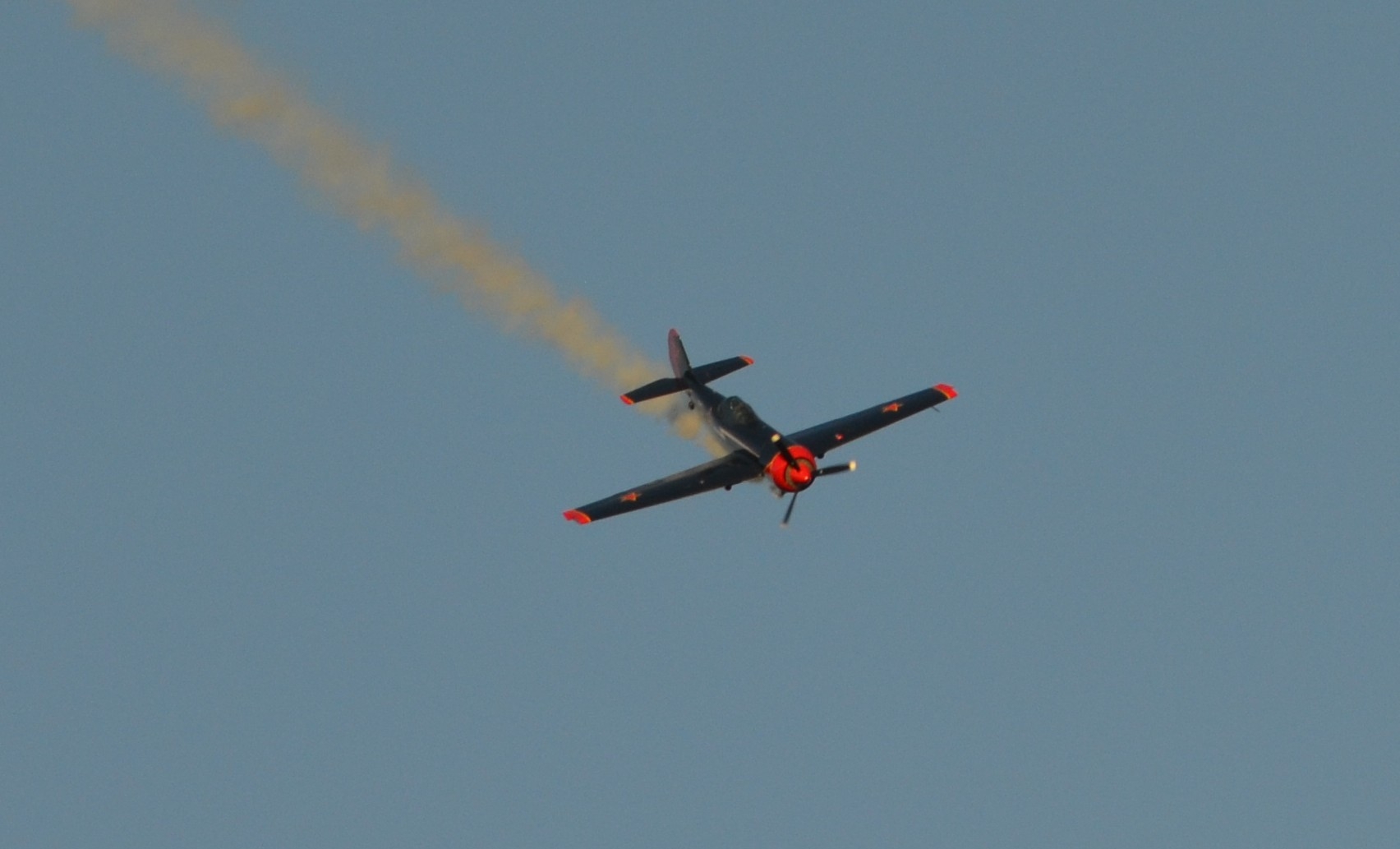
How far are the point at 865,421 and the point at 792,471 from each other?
621 centimetres

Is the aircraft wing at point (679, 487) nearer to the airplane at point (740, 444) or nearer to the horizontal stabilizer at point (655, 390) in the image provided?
the airplane at point (740, 444)

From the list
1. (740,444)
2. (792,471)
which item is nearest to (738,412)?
(740,444)

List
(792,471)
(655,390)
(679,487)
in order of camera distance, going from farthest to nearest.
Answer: (655,390)
(679,487)
(792,471)

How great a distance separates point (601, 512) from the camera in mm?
71875

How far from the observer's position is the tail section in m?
75.6

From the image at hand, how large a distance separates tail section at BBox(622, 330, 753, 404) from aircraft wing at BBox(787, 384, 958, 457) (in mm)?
3722

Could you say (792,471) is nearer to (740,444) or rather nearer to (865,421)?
(740,444)

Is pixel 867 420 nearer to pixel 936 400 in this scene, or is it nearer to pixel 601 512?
pixel 936 400

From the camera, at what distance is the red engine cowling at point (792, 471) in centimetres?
7119

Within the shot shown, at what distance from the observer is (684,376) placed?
253ft

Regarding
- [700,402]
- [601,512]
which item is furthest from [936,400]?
[601,512]

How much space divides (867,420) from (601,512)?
1010 cm

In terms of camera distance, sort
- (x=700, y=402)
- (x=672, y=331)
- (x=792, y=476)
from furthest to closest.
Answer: (x=672, y=331) < (x=700, y=402) < (x=792, y=476)

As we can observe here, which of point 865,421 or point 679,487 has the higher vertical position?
point 865,421
